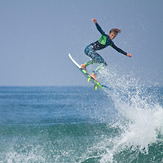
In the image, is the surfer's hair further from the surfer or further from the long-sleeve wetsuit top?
the long-sleeve wetsuit top

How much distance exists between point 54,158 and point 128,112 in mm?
3211

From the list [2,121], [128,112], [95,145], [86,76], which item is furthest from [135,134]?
[2,121]

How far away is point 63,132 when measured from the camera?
1178 centimetres

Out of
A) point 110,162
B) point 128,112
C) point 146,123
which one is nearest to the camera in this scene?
point 110,162

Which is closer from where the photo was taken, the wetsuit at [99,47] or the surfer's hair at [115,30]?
the surfer's hair at [115,30]

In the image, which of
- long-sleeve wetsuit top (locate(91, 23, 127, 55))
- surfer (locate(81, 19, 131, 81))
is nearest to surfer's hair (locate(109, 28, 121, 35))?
surfer (locate(81, 19, 131, 81))

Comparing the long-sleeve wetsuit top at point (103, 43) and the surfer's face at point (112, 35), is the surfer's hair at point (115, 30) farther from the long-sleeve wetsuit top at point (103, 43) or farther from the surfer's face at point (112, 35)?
the long-sleeve wetsuit top at point (103, 43)

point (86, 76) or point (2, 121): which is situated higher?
point (86, 76)

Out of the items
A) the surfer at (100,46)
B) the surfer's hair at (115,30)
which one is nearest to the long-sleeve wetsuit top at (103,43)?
the surfer at (100,46)

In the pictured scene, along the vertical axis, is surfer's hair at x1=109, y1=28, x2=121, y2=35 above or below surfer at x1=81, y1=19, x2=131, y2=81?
above

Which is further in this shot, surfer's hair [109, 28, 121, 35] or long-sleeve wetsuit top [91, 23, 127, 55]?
long-sleeve wetsuit top [91, 23, 127, 55]

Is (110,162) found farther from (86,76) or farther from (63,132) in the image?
(63,132)

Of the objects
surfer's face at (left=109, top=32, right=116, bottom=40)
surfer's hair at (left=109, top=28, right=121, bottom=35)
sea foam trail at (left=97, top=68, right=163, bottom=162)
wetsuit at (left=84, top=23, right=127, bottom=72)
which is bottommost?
sea foam trail at (left=97, top=68, right=163, bottom=162)

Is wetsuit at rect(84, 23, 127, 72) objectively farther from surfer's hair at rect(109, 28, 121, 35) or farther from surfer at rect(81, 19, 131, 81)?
surfer's hair at rect(109, 28, 121, 35)
